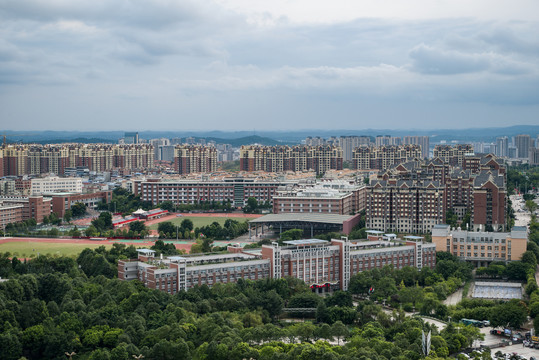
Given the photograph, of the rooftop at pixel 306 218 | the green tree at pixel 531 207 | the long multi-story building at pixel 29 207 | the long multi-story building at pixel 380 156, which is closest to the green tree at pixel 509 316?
the rooftop at pixel 306 218

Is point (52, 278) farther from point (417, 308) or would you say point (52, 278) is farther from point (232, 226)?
point (232, 226)

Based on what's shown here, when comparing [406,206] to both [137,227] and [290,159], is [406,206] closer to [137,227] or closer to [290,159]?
[137,227]

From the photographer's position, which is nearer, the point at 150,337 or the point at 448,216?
the point at 150,337

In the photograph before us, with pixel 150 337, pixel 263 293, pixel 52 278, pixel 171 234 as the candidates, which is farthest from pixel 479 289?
pixel 171 234

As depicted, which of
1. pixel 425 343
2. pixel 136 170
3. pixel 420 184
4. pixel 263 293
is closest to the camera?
pixel 425 343

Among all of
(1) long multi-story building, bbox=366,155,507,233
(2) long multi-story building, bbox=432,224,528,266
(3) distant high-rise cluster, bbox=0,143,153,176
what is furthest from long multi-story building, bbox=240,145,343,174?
(2) long multi-story building, bbox=432,224,528,266

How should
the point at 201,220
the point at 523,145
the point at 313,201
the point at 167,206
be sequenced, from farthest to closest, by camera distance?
the point at 523,145 < the point at 167,206 < the point at 201,220 < the point at 313,201

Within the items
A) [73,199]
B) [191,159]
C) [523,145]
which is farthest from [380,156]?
[523,145]

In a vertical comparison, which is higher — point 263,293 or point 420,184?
point 420,184
